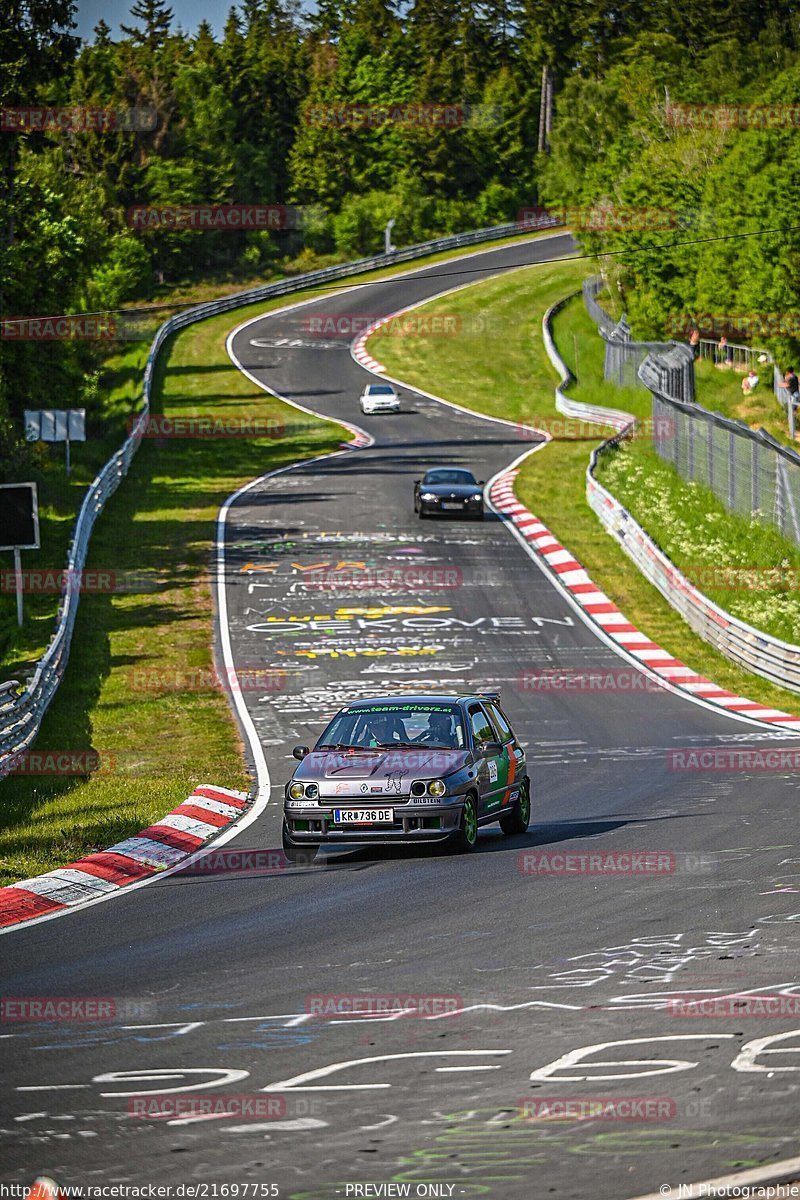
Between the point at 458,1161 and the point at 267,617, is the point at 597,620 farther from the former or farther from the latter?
the point at 458,1161

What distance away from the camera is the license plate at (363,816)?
14094 millimetres

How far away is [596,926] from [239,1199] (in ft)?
16.8

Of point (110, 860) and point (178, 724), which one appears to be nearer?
point (110, 860)

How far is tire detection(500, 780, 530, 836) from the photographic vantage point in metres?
15.6

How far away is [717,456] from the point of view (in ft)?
125

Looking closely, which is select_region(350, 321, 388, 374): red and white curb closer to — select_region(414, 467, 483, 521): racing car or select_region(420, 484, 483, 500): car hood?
select_region(414, 467, 483, 521): racing car

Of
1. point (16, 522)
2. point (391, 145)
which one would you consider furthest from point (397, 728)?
point (391, 145)

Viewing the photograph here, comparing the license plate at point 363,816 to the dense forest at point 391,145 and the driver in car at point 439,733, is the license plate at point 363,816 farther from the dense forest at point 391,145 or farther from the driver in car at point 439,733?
the dense forest at point 391,145

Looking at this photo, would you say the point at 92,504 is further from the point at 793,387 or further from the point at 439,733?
the point at 439,733

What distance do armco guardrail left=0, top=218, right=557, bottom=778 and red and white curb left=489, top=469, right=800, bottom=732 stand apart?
1060 centimetres

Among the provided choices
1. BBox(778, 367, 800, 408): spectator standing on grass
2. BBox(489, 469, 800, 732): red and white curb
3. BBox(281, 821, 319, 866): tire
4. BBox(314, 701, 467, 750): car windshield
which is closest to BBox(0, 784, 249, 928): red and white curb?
BBox(281, 821, 319, 866): tire

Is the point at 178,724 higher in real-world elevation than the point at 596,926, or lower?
lower

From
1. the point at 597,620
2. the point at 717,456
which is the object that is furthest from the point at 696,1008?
the point at 717,456

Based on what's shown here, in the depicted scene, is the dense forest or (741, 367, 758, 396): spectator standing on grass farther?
(741, 367, 758, 396): spectator standing on grass
